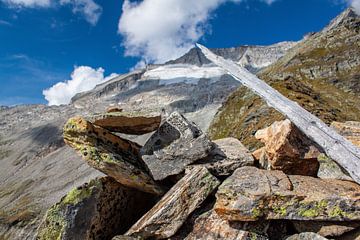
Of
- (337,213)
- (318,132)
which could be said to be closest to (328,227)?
(337,213)

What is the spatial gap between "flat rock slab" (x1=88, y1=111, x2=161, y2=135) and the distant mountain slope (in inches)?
854

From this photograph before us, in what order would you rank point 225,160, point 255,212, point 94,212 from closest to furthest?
point 255,212 < point 94,212 < point 225,160

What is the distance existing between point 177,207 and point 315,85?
9550 centimetres

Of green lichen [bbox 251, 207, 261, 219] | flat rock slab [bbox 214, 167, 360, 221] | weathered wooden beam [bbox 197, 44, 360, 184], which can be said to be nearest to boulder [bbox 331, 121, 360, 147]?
weathered wooden beam [bbox 197, 44, 360, 184]

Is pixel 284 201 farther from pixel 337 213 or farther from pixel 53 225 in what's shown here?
pixel 53 225

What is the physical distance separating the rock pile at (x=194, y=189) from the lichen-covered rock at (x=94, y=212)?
3 cm

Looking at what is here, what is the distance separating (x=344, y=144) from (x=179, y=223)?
5.44 meters

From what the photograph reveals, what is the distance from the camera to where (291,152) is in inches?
500

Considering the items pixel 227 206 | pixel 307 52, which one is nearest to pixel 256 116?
pixel 227 206

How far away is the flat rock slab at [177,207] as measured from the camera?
38.9ft

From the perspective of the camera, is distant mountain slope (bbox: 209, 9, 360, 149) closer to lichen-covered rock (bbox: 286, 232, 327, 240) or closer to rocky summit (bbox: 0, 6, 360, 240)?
rocky summit (bbox: 0, 6, 360, 240)

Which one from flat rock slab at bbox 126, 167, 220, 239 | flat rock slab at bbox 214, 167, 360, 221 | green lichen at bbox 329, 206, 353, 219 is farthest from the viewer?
flat rock slab at bbox 126, 167, 220, 239

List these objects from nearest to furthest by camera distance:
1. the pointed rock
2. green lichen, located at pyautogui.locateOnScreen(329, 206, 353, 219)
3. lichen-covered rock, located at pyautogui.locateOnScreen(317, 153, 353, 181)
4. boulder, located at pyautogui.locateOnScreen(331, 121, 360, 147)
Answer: green lichen, located at pyautogui.locateOnScreen(329, 206, 353, 219) < the pointed rock < lichen-covered rock, located at pyautogui.locateOnScreen(317, 153, 353, 181) < boulder, located at pyautogui.locateOnScreen(331, 121, 360, 147)

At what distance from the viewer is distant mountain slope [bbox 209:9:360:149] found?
184 ft
